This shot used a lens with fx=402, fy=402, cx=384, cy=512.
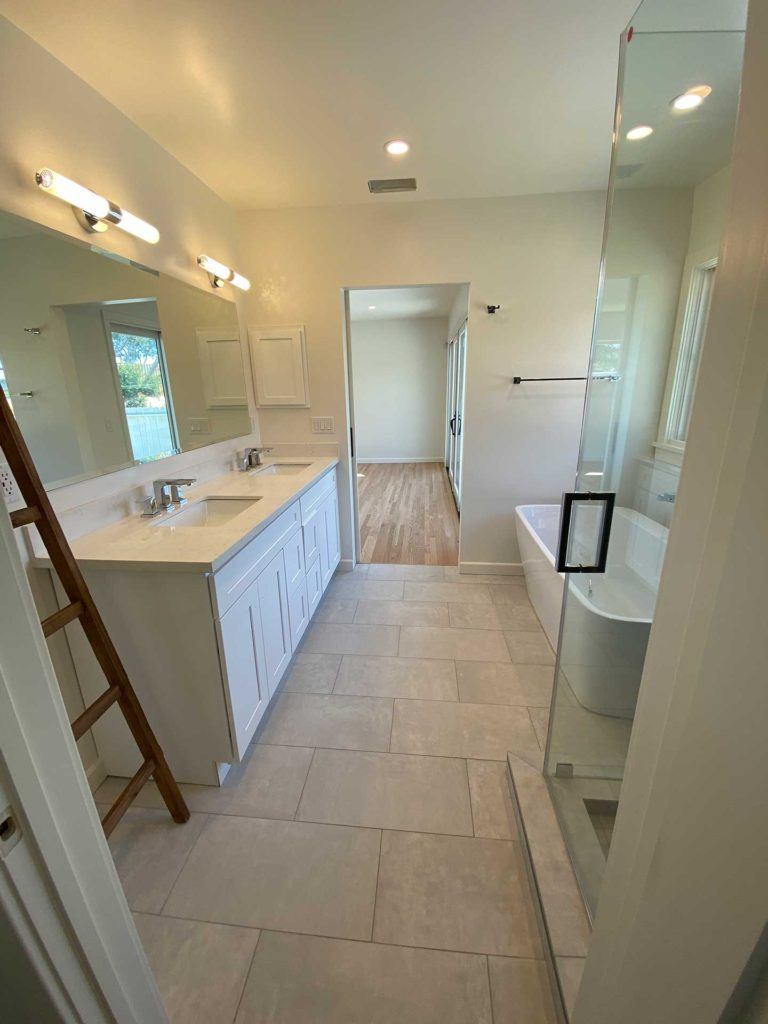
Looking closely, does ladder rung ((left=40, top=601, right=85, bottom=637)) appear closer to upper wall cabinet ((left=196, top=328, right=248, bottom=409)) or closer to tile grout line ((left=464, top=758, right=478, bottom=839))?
tile grout line ((left=464, top=758, right=478, bottom=839))

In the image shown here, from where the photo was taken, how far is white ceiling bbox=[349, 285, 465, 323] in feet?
16.5

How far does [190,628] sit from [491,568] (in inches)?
95.4

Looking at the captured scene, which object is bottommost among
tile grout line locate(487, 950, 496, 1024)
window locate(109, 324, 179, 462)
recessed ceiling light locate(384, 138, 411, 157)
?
tile grout line locate(487, 950, 496, 1024)

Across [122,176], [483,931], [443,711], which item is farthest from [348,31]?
[483,931]

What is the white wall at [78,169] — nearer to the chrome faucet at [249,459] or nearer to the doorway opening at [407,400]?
the chrome faucet at [249,459]

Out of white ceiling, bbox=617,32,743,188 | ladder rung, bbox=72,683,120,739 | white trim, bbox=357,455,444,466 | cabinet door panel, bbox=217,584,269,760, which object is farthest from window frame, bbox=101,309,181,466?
white trim, bbox=357,455,444,466

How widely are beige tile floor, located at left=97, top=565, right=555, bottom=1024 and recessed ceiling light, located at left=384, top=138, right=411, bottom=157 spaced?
106 inches

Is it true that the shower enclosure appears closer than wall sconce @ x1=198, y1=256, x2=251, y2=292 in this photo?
Yes

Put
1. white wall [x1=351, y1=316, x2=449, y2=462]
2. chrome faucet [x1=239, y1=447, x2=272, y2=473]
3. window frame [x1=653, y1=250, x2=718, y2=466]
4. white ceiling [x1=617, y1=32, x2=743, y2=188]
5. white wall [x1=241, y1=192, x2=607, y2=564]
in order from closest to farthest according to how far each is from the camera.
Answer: white ceiling [x1=617, y1=32, x2=743, y2=188] → window frame [x1=653, y1=250, x2=718, y2=466] → white wall [x1=241, y1=192, x2=607, y2=564] → chrome faucet [x1=239, y1=447, x2=272, y2=473] → white wall [x1=351, y1=316, x2=449, y2=462]

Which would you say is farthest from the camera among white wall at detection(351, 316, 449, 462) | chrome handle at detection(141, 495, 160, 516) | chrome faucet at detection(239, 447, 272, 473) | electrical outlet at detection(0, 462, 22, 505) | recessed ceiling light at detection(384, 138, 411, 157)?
white wall at detection(351, 316, 449, 462)

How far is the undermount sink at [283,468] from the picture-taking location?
285 cm

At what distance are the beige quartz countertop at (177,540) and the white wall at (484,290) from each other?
1.24 metres

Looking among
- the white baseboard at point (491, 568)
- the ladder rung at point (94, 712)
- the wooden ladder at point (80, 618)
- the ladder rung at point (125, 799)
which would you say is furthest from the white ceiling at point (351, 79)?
the white baseboard at point (491, 568)

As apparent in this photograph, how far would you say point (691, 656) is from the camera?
460 millimetres
